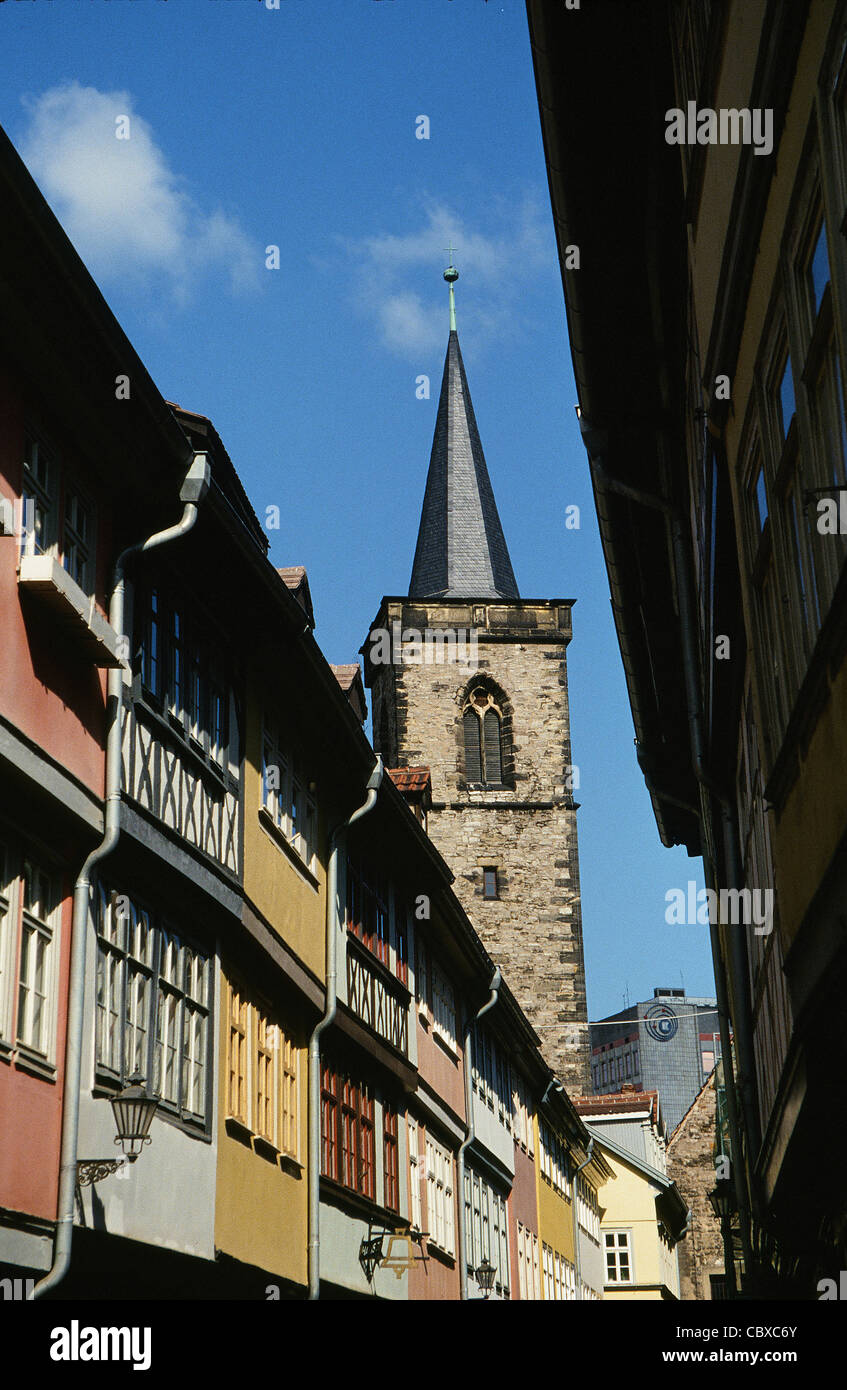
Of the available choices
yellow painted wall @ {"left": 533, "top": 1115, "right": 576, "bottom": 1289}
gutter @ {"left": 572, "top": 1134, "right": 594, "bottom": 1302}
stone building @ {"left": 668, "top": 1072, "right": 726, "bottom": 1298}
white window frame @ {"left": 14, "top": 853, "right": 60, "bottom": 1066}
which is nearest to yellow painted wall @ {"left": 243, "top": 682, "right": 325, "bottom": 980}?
white window frame @ {"left": 14, "top": 853, "right": 60, "bottom": 1066}

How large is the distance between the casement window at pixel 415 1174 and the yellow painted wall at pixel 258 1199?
213 inches

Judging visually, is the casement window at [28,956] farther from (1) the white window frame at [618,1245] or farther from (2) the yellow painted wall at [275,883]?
(1) the white window frame at [618,1245]

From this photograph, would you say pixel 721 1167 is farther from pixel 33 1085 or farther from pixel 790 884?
pixel 790 884

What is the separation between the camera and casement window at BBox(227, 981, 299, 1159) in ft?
42.2

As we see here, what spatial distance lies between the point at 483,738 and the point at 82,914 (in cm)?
5057

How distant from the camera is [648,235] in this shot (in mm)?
11367

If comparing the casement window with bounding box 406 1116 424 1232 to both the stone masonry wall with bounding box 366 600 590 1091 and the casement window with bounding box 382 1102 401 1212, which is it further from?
the stone masonry wall with bounding box 366 600 590 1091

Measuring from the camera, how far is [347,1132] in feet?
55.0

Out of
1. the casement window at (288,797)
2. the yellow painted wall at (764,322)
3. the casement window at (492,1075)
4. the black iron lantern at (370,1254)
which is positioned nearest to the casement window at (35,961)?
the yellow painted wall at (764,322)

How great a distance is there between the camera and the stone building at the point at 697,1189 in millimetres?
59781

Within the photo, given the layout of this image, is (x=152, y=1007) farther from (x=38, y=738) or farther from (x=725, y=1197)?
(x=725, y=1197)

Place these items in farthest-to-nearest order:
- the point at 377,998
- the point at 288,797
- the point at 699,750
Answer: the point at 377,998 < the point at 288,797 < the point at 699,750

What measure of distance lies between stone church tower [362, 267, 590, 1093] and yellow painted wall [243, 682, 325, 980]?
130ft

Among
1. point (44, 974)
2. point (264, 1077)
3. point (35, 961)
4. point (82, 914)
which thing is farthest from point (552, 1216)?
point (35, 961)
